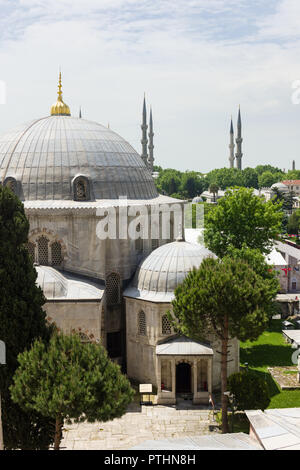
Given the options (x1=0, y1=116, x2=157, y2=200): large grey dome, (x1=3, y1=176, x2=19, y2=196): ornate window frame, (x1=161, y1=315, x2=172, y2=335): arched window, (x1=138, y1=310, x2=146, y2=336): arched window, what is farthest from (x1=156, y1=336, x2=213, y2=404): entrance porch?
(x1=3, y1=176, x2=19, y2=196): ornate window frame

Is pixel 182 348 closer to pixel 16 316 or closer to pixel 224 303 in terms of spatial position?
pixel 224 303

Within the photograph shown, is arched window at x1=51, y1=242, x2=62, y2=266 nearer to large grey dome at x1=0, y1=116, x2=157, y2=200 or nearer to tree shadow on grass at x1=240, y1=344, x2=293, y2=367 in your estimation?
large grey dome at x1=0, y1=116, x2=157, y2=200

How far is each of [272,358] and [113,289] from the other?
11748 mm

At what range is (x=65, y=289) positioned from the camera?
27.3 metres

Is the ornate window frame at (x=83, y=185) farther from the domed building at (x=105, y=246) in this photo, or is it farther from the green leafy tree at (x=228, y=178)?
the green leafy tree at (x=228, y=178)

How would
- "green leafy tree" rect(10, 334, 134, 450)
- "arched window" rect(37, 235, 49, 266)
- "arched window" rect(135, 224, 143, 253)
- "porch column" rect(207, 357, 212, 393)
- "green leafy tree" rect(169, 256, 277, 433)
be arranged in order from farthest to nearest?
"arched window" rect(135, 224, 143, 253), "arched window" rect(37, 235, 49, 266), "porch column" rect(207, 357, 212, 393), "green leafy tree" rect(169, 256, 277, 433), "green leafy tree" rect(10, 334, 134, 450)

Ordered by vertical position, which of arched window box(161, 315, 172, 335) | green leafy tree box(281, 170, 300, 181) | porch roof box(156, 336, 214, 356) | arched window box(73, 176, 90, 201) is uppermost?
green leafy tree box(281, 170, 300, 181)


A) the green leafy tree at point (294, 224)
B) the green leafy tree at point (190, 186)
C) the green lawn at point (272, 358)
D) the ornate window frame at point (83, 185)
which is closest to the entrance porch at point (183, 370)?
the green lawn at point (272, 358)

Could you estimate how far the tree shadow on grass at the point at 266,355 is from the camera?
32.1m

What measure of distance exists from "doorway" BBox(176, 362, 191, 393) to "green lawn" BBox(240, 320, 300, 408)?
417 centimetres

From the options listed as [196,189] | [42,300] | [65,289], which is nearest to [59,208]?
[65,289]

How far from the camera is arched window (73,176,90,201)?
30339 millimetres

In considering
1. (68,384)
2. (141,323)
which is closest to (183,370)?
(141,323)
